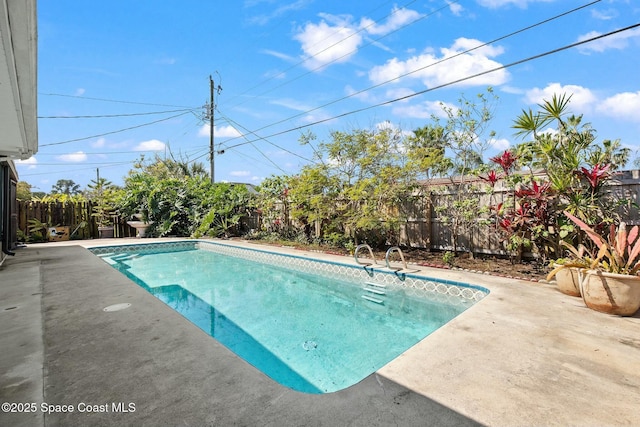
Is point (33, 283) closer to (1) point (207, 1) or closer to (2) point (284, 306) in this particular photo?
(2) point (284, 306)

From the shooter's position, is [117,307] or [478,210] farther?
[478,210]

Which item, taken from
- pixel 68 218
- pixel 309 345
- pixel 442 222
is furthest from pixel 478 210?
pixel 68 218

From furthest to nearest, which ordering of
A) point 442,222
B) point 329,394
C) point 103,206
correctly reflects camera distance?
point 103,206, point 442,222, point 329,394

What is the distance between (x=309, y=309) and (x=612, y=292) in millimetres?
3624

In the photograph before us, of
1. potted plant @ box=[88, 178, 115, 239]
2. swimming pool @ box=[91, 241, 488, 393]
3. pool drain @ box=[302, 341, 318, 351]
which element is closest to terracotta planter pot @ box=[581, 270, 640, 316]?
swimming pool @ box=[91, 241, 488, 393]

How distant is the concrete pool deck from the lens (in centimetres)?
161

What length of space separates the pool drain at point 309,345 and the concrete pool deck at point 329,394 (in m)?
1.34

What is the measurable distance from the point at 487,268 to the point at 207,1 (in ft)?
33.6

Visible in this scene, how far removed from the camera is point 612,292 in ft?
10.3

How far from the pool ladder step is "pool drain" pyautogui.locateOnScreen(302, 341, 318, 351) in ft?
5.61

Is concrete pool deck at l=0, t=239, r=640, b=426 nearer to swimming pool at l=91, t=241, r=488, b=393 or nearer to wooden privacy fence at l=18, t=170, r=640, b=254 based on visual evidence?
swimming pool at l=91, t=241, r=488, b=393

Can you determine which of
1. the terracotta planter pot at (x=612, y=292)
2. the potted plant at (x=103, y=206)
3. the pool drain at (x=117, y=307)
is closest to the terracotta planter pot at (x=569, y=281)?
the terracotta planter pot at (x=612, y=292)

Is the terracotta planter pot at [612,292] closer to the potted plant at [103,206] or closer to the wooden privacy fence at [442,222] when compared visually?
the wooden privacy fence at [442,222]

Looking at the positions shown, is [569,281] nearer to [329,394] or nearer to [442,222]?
[442,222]
